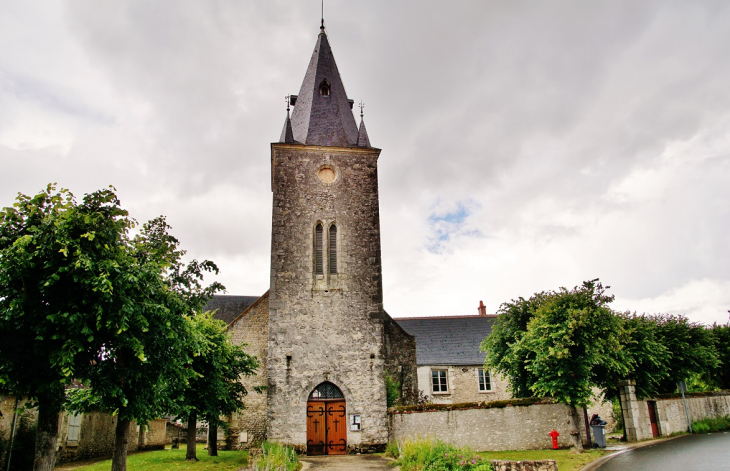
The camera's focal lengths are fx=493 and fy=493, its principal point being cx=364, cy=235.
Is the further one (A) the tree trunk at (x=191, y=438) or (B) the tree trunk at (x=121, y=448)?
(A) the tree trunk at (x=191, y=438)

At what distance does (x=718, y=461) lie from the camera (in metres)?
11.4

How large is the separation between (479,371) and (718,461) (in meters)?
17.5

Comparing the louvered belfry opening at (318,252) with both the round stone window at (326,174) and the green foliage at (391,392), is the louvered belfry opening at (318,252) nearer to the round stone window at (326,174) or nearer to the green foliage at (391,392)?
the round stone window at (326,174)

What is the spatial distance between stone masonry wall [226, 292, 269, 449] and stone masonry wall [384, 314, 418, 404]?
17.4 ft

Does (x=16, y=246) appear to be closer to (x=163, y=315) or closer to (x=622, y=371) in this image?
(x=163, y=315)

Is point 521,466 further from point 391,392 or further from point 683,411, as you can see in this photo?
point 683,411

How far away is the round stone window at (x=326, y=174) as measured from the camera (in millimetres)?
20062

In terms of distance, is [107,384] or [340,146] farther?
[340,146]

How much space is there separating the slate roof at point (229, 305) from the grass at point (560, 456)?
22.4 metres

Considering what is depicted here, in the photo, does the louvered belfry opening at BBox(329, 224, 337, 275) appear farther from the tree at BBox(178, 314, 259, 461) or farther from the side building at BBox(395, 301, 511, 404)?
the side building at BBox(395, 301, 511, 404)

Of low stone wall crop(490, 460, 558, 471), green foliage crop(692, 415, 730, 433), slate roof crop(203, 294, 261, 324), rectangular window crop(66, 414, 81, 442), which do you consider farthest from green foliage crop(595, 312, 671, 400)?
slate roof crop(203, 294, 261, 324)

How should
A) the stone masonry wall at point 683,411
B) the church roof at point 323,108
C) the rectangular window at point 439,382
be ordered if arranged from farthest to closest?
the rectangular window at point 439,382 < the church roof at point 323,108 < the stone masonry wall at point 683,411

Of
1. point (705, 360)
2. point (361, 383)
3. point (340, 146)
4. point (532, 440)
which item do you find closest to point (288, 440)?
point (361, 383)

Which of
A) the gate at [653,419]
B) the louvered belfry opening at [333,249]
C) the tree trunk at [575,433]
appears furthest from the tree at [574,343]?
the louvered belfry opening at [333,249]
